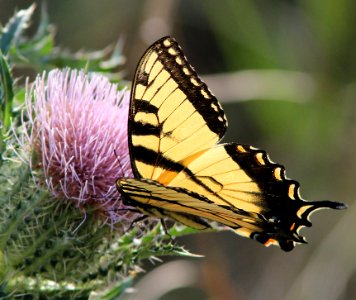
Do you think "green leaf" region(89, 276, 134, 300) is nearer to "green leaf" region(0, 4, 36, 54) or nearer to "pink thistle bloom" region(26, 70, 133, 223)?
"pink thistle bloom" region(26, 70, 133, 223)

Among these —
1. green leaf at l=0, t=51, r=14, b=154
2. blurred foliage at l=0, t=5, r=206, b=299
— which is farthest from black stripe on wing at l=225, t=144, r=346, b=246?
green leaf at l=0, t=51, r=14, b=154

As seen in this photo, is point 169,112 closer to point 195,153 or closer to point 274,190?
point 195,153

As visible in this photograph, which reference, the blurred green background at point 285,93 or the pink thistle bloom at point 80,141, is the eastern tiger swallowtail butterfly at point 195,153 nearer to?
the pink thistle bloom at point 80,141

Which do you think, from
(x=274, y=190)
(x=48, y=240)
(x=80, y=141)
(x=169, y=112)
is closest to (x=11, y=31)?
(x=80, y=141)

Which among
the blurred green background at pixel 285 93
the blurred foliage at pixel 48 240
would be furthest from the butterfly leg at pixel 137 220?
the blurred green background at pixel 285 93

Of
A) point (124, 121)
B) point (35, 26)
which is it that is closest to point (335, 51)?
point (35, 26)

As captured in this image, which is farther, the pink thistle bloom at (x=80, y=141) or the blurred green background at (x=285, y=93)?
the blurred green background at (x=285, y=93)
